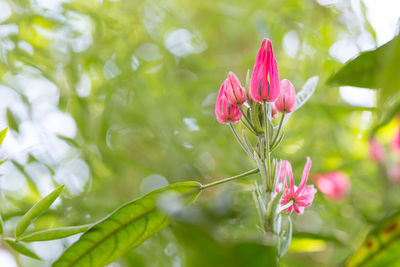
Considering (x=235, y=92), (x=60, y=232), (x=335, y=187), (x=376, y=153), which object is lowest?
(x=335, y=187)

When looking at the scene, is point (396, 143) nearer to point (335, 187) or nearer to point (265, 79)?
point (335, 187)

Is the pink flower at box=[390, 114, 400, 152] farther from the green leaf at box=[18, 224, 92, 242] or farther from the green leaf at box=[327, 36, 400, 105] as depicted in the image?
the green leaf at box=[18, 224, 92, 242]

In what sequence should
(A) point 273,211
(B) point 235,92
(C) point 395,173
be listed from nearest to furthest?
(A) point 273,211 → (B) point 235,92 → (C) point 395,173

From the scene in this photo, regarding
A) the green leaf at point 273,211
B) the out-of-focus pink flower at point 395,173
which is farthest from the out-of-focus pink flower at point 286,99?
the out-of-focus pink flower at point 395,173

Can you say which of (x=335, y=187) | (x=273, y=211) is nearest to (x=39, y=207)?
(x=273, y=211)

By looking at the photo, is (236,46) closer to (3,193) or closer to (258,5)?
(258,5)

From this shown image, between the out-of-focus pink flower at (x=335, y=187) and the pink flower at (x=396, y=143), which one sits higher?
the pink flower at (x=396, y=143)

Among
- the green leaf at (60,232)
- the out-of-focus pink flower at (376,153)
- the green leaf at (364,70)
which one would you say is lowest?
the out-of-focus pink flower at (376,153)

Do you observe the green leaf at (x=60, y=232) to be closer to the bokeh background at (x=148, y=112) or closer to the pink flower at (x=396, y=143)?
the bokeh background at (x=148, y=112)
